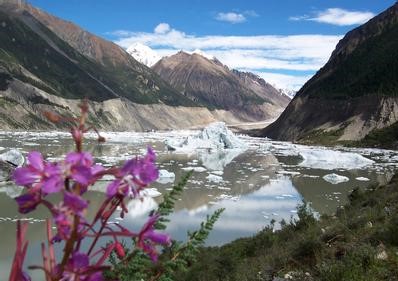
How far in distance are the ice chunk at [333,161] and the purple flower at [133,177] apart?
5113cm

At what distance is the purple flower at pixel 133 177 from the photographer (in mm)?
1417

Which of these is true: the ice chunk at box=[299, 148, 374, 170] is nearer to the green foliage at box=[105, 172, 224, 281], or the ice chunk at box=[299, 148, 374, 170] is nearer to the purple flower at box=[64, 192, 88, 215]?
the green foliage at box=[105, 172, 224, 281]

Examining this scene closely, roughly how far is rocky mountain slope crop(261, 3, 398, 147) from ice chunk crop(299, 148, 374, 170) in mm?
38056

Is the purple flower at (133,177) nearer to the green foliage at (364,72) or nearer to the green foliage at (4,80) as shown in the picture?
the green foliage at (364,72)

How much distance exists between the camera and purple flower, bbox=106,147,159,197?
1.42m

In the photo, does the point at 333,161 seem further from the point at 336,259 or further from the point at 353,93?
the point at 353,93

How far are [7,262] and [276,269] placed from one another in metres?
11.3

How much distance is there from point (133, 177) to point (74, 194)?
0.21 metres

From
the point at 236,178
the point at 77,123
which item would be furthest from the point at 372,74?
the point at 77,123

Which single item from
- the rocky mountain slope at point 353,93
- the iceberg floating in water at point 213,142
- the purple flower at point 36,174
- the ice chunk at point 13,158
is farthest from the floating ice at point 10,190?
the rocky mountain slope at point 353,93

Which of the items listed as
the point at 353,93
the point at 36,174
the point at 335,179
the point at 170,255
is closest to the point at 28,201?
the point at 36,174

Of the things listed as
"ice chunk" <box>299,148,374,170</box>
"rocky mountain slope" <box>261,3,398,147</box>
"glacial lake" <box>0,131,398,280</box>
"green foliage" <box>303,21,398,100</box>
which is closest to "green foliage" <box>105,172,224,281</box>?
"glacial lake" <box>0,131,398,280</box>

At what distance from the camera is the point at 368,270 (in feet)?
18.1

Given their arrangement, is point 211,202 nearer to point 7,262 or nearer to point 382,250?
point 7,262
